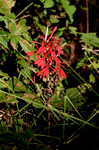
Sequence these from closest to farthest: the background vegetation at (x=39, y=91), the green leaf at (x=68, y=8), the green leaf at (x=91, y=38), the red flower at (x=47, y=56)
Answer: the background vegetation at (x=39, y=91) < the red flower at (x=47, y=56) < the green leaf at (x=68, y=8) < the green leaf at (x=91, y=38)

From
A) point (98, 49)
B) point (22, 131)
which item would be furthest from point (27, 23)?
point (22, 131)

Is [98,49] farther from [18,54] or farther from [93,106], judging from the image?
[18,54]

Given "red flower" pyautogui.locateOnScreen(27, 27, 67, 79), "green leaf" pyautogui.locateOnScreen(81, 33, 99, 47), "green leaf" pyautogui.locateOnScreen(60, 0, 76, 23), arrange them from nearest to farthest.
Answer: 1. "red flower" pyautogui.locateOnScreen(27, 27, 67, 79)
2. "green leaf" pyautogui.locateOnScreen(60, 0, 76, 23)
3. "green leaf" pyautogui.locateOnScreen(81, 33, 99, 47)

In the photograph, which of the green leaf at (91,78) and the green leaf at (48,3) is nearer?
the green leaf at (48,3)

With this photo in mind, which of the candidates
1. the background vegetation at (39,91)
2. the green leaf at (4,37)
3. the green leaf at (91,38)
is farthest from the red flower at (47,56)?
the green leaf at (91,38)

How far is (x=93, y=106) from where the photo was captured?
192 cm

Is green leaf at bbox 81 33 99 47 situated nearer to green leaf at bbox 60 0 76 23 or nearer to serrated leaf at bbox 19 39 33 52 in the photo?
green leaf at bbox 60 0 76 23

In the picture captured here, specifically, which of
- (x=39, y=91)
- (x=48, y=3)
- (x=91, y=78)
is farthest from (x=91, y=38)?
(x=39, y=91)

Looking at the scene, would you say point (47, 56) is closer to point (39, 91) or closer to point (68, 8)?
point (39, 91)

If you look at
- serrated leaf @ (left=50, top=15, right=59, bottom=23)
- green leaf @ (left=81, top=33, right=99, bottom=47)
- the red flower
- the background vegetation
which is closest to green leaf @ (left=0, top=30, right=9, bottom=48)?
the background vegetation

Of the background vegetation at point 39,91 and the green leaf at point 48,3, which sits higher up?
the green leaf at point 48,3

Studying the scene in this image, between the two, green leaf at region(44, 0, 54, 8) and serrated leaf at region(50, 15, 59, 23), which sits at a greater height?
green leaf at region(44, 0, 54, 8)

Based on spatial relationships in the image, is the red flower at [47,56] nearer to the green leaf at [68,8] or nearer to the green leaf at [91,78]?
the green leaf at [68,8]

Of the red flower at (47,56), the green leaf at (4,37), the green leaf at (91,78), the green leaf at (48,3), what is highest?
the green leaf at (48,3)
